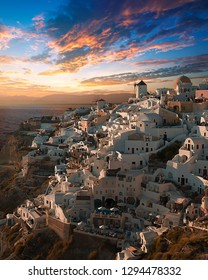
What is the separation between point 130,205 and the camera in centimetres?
987

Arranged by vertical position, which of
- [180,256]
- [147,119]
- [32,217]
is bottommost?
[32,217]

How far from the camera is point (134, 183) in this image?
9961 millimetres

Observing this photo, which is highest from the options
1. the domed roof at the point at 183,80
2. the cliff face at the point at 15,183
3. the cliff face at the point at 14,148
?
the domed roof at the point at 183,80

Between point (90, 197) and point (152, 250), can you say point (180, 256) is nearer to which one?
point (152, 250)

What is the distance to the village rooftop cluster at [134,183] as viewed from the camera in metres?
8.45

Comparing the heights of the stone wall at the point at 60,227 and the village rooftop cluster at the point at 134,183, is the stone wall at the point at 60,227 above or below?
below

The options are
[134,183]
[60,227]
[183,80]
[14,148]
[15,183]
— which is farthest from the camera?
[14,148]

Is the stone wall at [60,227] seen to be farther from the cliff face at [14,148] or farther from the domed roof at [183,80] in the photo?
the cliff face at [14,148]

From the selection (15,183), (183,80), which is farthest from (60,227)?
(183,80)

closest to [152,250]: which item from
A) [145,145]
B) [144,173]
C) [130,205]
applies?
[130,205]

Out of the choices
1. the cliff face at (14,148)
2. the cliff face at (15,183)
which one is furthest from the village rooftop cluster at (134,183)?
the cliff face at (14,148)

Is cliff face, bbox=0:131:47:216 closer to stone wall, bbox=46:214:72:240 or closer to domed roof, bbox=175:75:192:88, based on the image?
stone wall, bbox=46:214:72:240

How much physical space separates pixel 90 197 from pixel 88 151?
3969 millimetres

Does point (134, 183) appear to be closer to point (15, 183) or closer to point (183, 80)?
point (183, 80)
